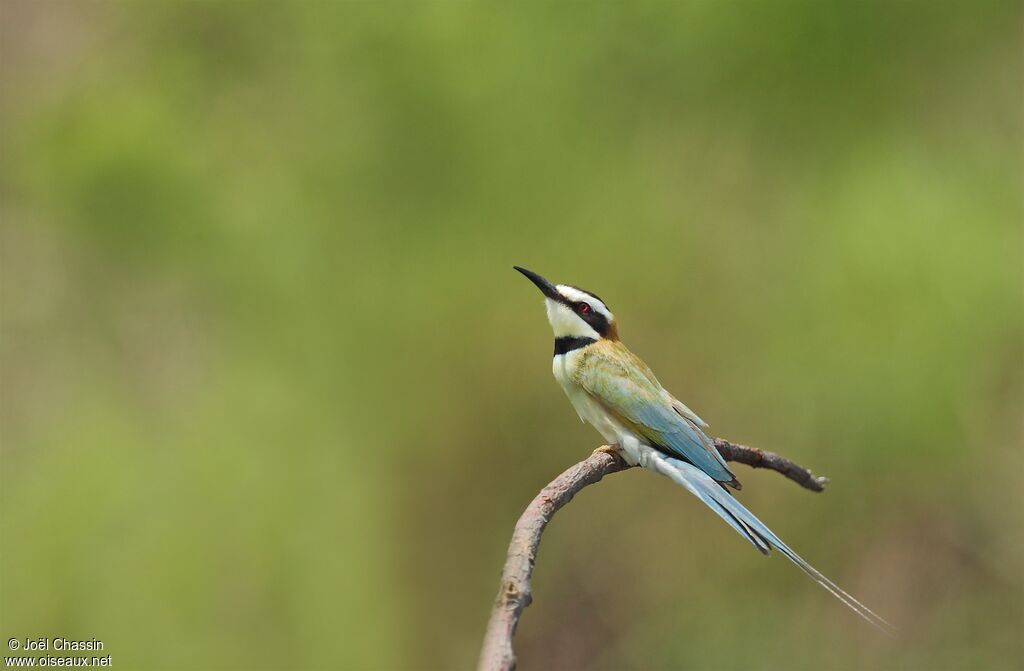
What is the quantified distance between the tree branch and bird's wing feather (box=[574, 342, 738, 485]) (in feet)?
0.21

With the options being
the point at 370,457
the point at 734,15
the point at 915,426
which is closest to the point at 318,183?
the point at 370,457

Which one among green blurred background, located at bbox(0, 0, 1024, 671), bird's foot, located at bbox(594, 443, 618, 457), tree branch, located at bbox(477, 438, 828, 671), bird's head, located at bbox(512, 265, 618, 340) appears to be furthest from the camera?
green blurred background, located at bbox(0, 0, 1024, 671)

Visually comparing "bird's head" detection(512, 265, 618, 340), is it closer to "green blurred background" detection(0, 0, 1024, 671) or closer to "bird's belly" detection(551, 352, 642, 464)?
"bird's belly" detection(551, 352, 642, 464)

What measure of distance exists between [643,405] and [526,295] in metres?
1.60

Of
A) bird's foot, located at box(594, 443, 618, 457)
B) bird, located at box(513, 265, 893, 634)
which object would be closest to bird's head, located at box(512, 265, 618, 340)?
bird, located at box(513, 265, 893, 634)

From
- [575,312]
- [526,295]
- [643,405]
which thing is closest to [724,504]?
[643,405]

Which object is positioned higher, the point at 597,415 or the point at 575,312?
the point at 575,312

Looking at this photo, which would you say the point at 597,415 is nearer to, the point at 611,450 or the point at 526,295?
the point at 611,450

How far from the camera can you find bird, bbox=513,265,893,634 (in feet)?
6.13

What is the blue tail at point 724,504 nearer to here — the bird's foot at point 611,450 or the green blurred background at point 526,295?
the bird's foot at point 611,450

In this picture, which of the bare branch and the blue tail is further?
the bare branch

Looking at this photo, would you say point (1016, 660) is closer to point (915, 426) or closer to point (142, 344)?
point (915, 426)

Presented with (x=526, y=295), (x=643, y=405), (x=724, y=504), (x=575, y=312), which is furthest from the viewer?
(x=526, y=295)

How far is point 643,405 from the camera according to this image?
1994mm
